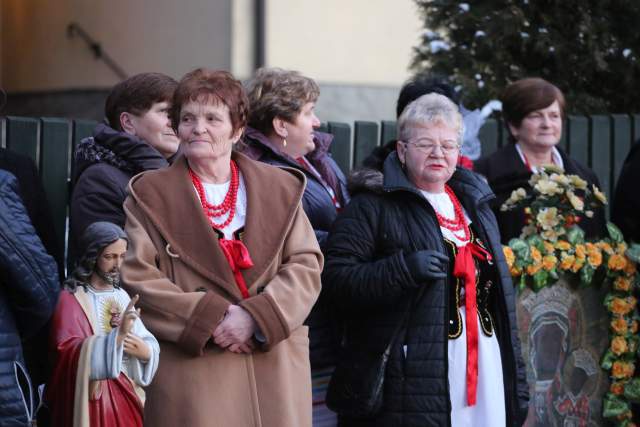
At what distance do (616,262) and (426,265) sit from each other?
1.78 metres

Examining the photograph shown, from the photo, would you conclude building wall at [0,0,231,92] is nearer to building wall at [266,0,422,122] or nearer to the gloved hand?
building wall at [266,0,422,122]

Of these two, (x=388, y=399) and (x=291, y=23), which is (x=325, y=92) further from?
(x=388, y=399)

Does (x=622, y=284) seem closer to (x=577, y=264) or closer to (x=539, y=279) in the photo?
(x=577, y=264)

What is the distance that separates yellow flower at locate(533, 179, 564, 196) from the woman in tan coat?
1792 millimetres

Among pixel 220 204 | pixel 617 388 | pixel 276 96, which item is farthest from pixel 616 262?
pixel 220 204

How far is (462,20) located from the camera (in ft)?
27.0

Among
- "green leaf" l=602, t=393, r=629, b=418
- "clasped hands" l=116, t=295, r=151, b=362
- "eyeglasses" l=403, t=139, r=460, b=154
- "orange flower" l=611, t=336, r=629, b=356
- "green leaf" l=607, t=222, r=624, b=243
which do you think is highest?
"eyeglasses" l=403, t=139, r=460, b=154

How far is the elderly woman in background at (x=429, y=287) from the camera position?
437 cm

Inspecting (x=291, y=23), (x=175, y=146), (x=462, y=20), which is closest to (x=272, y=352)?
(x=175, y=146)

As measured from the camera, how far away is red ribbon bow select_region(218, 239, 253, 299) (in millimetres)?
3990

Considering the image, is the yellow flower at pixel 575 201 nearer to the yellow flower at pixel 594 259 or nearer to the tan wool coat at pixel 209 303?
the yellow flower at pixel 594 259

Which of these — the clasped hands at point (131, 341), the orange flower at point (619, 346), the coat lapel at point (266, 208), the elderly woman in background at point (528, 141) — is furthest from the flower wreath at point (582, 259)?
the clasped hands at point (131, 341)

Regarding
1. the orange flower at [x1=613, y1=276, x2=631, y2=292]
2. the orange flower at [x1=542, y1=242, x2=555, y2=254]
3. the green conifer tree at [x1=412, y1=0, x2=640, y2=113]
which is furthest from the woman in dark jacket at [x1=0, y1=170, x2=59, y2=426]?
the green conifer tree at [x1=412, y1=0, x2=640, y2=113]

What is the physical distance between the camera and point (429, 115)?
4.63 m
